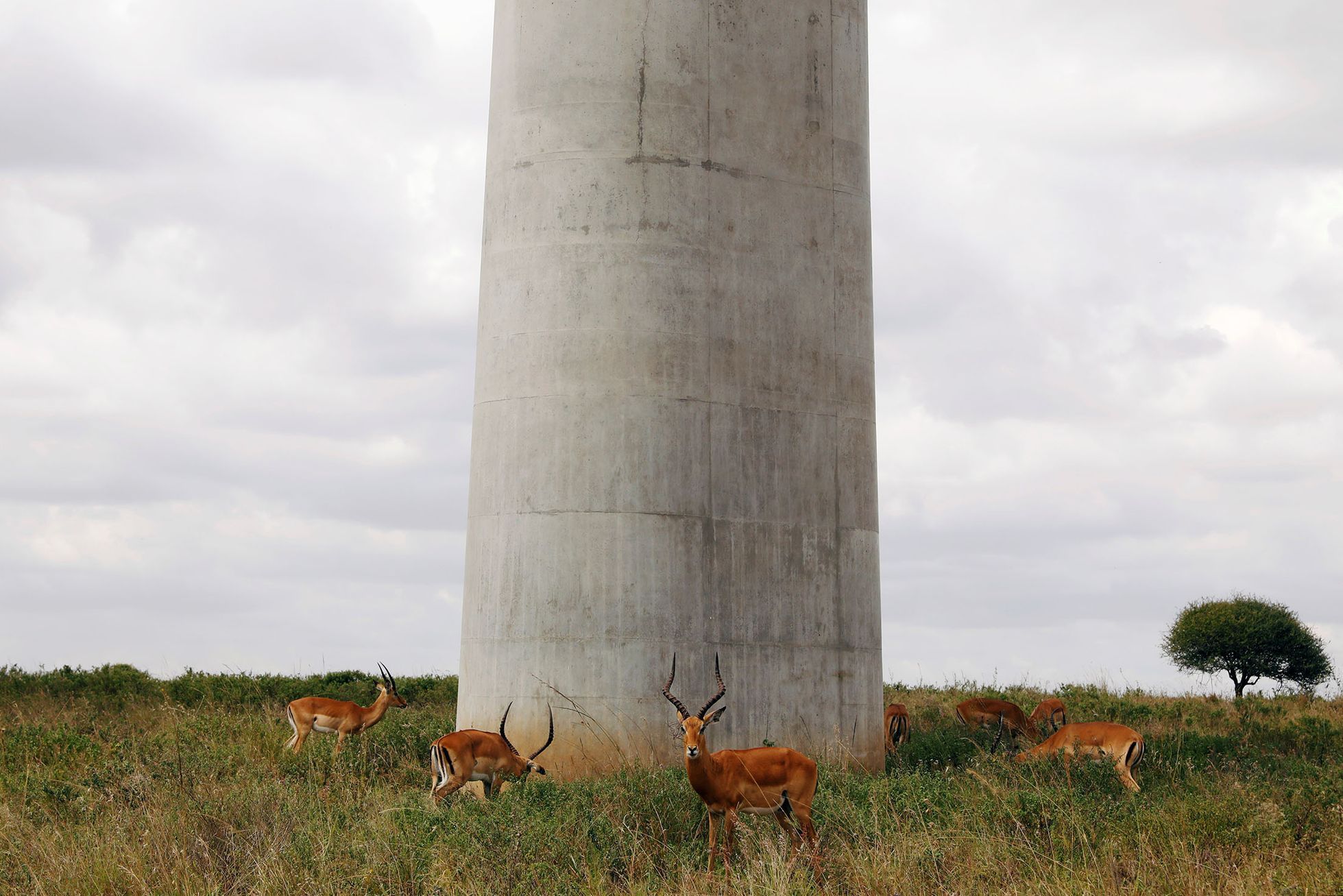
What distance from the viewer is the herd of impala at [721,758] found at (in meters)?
10.5

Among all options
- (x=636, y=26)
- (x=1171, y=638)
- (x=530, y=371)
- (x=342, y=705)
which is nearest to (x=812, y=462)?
(x=530, y=371)

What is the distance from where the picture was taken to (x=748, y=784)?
1060 cm

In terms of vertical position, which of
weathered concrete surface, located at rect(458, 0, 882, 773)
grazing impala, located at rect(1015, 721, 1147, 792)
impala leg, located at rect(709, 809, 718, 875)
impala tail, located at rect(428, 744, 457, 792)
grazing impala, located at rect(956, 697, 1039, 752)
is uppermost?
weathered concrete surface, located at rect(458, 0, 882, 773)

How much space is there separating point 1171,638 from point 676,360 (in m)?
A: 34.3

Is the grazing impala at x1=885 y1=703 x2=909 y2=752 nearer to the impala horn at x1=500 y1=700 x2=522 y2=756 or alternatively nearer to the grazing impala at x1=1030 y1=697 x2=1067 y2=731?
the grazing impala at x1=1030 y1=697 x2=1067 y2=731

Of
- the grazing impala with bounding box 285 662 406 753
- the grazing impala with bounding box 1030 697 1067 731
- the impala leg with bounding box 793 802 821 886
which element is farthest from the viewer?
the grazing impala with bounding box 1030 697 1067 731

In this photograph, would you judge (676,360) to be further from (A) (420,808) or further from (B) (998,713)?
(B) (998,713)

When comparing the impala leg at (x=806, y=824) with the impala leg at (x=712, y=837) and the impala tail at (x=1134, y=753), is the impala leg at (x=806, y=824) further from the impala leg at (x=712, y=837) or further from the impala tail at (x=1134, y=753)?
the impala tail at (x=1134, y=753)

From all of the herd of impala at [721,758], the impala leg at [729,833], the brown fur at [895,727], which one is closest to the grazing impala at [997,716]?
the herd of impala at [721,758]

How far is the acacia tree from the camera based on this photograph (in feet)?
138

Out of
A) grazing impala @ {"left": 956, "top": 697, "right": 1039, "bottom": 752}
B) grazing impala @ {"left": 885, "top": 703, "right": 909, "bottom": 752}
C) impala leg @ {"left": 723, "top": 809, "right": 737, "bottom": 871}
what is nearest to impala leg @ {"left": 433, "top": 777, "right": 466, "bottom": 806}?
impala leg @ {"left": 723, "top": 809, "right": 737, "bottom": 871}

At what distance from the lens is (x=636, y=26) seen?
15.1 metres

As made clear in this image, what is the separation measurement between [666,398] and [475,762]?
434 cm

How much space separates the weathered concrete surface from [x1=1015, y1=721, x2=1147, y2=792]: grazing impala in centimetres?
200
